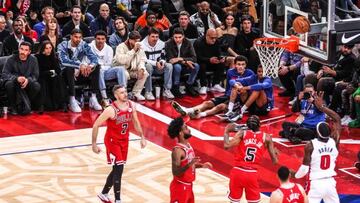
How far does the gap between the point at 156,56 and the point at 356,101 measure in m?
4.25

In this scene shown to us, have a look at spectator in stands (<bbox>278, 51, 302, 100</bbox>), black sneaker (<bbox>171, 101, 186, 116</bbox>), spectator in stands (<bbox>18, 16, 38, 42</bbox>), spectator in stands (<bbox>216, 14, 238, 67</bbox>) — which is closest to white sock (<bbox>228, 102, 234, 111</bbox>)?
black sneaker (<bbox>171, 101, 186, 116</bbox>)

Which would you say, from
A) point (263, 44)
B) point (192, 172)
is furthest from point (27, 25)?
point (192, 172)

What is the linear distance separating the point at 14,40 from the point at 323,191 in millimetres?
8274

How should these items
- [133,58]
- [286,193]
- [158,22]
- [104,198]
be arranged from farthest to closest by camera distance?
[158,22] < [133,58] < [104,198] < [286,193]

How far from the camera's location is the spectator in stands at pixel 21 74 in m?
16.8

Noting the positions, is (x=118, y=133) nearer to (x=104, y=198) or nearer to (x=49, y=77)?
(x=104, y=198)

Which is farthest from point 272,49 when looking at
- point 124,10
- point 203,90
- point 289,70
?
point 124,10

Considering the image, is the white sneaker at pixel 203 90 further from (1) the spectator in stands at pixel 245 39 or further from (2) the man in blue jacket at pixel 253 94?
(2) the man in blue jacket at pixel 253 94

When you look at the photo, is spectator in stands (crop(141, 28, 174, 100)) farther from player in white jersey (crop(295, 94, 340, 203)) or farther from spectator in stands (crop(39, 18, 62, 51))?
player in white jersey (crop(295, 94, 340, 203))

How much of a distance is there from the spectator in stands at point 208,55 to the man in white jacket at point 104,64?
1.86 meters

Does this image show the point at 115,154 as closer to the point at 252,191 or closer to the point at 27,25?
the point at 252,191

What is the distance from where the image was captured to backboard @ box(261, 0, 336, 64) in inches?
508

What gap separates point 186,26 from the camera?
63.2ft

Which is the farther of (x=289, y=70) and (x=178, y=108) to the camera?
(x=289, y=70)
